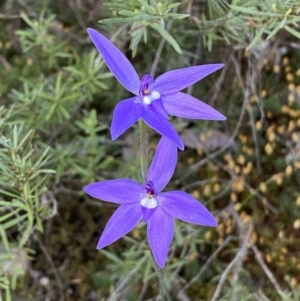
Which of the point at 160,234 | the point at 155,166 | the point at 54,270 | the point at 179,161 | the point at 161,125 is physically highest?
the point at 161,125

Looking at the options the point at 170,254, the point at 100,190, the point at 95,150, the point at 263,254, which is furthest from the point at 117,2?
the point at 263,254

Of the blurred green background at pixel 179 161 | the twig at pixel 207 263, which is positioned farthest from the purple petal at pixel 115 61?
the twig at pixel 207 263

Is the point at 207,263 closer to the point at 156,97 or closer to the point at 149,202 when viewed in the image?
the point at 149,202

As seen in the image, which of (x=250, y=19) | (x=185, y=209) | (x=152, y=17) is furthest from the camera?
(x=250, y=19)

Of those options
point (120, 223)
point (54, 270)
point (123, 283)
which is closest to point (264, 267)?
point (123, 283)

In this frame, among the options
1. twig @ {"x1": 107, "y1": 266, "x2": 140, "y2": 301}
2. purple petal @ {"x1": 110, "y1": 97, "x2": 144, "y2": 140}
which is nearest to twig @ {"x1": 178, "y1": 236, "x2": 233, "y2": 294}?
twig @ {"x1": 107, "y1": 266, "x2": 140, "y2": 301}

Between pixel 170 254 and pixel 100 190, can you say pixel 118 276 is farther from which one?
pixel 100 190

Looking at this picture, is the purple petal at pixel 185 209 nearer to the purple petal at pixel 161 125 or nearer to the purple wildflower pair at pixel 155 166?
the purple wildflower pair at pixel 155 166
